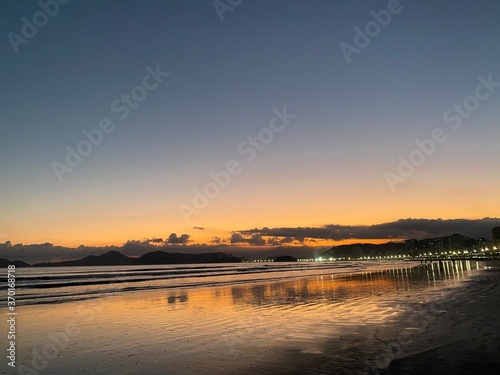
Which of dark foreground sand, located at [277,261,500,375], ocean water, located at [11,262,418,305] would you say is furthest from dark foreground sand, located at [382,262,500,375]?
ocean water, located at [11,262,418,305]

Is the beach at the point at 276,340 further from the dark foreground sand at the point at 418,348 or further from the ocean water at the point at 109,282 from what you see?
the ocean water at the point at 109,282

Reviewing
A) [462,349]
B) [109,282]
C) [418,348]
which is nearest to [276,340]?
[418,348]

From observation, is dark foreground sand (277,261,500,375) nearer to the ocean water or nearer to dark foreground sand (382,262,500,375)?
dark foreground sand (382,262,500,375)

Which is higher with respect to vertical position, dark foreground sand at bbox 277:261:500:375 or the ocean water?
dark foreground sand at bbox 277:261:500:375

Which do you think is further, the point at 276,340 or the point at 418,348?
the point at 276,340

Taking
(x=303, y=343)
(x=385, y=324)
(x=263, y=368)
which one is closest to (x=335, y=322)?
(x=385, y=324)

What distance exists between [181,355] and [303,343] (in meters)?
4.98

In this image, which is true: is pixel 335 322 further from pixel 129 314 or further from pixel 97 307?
pixel 97 307

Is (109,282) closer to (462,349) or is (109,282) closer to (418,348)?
(418,348)

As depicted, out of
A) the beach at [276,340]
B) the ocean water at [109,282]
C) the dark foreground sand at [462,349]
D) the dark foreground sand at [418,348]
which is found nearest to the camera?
the dark foreground sand at [462,349]

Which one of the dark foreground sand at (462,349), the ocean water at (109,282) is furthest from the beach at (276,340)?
the ocean water at (109,282)

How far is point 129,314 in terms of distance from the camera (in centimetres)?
2647

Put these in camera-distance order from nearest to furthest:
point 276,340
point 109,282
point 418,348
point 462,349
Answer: point 462,349 < point 418,348 < point 276,340 < point 109,282

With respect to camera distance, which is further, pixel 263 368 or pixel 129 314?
pixel 129 314
